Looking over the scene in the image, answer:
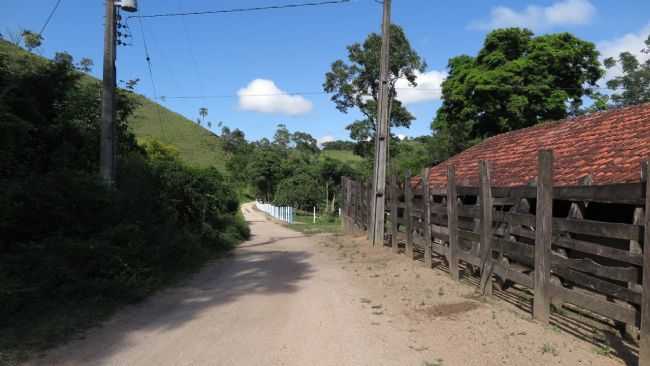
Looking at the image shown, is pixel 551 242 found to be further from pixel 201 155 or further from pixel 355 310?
pixel 201 155

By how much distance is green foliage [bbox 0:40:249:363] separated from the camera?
22.6 ft

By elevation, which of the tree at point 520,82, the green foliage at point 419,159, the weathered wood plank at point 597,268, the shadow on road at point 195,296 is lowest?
the shadow on road at point 195,296

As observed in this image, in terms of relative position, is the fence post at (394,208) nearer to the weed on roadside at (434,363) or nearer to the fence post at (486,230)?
the fence post at (486,230)

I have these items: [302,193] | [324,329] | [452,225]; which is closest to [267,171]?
[302,193]

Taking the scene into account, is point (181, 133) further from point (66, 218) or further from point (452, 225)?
point (452, 225)

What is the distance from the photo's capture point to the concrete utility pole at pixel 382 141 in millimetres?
15453

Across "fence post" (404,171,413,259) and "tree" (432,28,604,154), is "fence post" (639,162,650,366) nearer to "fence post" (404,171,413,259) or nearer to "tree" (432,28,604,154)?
"fence post" (404,171,413,259)

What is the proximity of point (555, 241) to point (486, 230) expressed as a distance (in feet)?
5.91

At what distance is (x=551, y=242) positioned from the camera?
6445 millimetres

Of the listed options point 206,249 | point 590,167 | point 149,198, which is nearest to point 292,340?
point 590,167

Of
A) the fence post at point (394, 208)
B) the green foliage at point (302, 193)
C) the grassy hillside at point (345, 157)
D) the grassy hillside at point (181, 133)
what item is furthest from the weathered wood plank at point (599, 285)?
the grassy hillside at point (181, 133)

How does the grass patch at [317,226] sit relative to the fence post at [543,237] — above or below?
below

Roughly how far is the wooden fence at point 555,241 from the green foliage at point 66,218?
18.7ft

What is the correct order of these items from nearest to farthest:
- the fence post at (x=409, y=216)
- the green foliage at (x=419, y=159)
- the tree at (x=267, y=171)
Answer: the fence post at (x=409, y=216) < the green foliage at (x=419, y=159) < the tree at (x=267, y=171)
